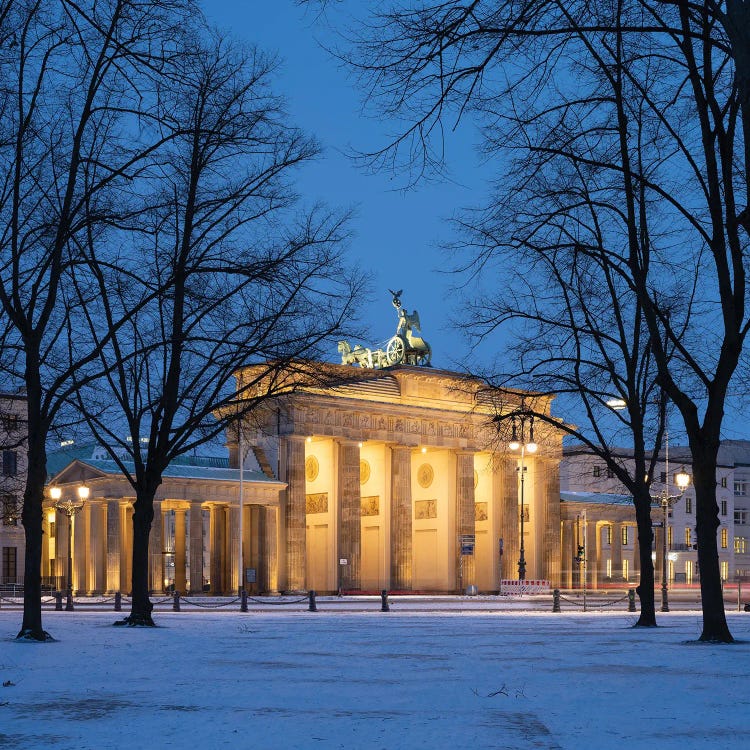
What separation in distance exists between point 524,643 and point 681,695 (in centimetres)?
1076

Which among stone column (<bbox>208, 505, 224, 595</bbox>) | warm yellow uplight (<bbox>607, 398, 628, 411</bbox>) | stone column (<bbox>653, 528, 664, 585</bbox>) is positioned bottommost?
stone column (<bbox>653, 528, 664, 585</bbox>)

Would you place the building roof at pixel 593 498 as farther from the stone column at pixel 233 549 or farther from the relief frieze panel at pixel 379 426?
the stone column at pixel 233 549

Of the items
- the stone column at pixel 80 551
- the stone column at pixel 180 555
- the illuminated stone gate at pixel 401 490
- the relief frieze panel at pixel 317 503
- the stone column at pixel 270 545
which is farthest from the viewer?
the relief frieze panel at pixel 317 503

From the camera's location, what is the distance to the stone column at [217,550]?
A: 3179 inches

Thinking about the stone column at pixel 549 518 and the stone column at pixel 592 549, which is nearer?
the stone column at pixel 549 518

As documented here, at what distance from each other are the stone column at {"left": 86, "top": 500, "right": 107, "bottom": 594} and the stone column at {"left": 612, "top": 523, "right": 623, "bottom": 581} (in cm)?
5062

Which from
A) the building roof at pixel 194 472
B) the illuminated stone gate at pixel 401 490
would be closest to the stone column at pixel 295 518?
the illuminated stone gate at pixel 401 490

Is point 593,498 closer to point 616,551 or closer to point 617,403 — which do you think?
point 616,551

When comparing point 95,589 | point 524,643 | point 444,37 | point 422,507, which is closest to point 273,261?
point 524,643

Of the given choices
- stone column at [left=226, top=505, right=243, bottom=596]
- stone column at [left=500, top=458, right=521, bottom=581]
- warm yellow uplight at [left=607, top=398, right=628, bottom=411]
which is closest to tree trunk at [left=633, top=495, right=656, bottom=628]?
warm yellow uplight at [left=607, top=398, right=628, bottom=411]

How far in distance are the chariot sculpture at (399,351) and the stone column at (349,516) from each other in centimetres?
842

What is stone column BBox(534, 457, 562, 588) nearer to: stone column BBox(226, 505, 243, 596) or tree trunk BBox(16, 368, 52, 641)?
stone column BBox(226, 505, 243, 596)

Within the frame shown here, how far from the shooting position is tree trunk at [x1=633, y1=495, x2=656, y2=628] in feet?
109

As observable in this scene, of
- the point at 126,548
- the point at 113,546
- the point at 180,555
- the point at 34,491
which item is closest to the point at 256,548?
the point at 180,555
